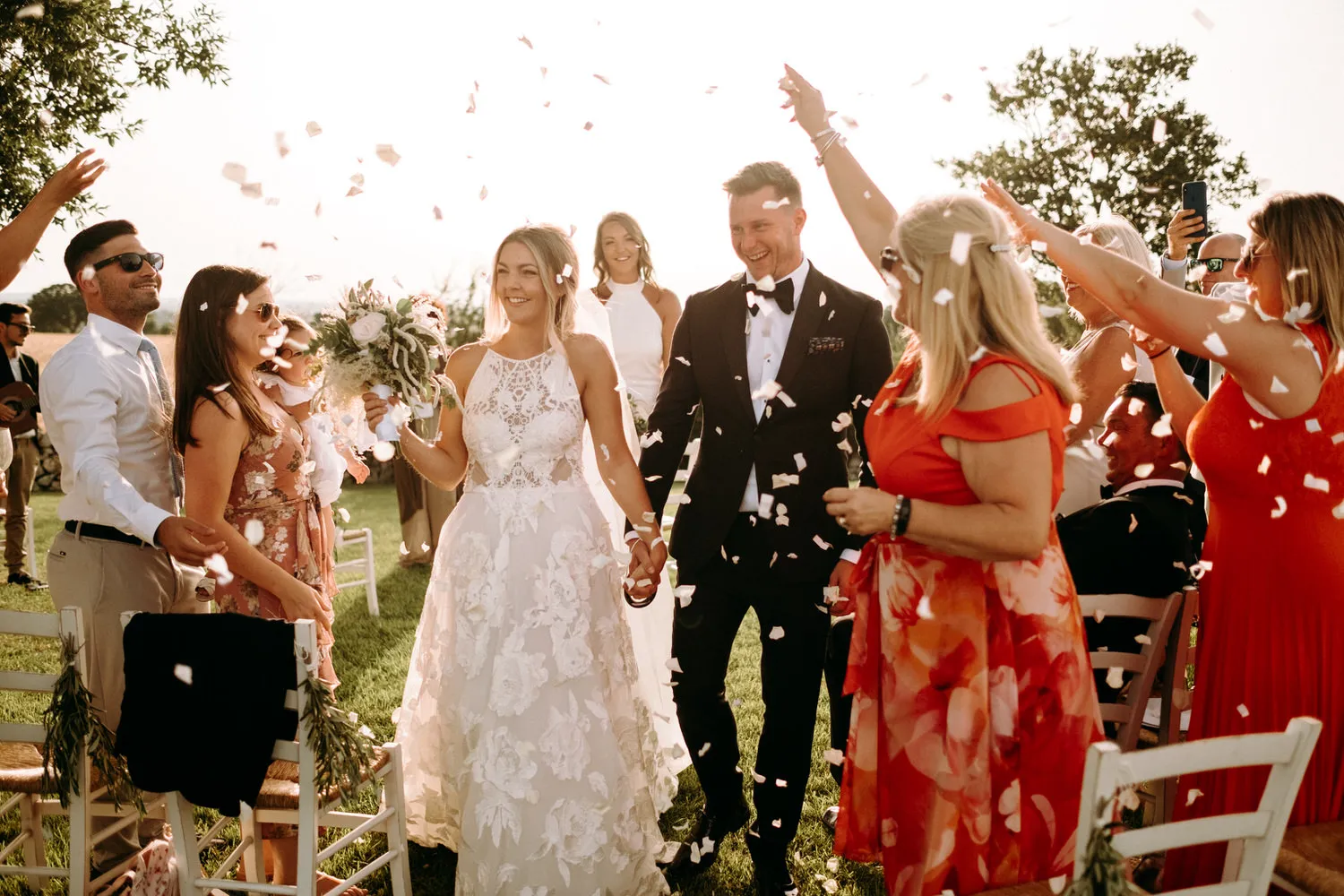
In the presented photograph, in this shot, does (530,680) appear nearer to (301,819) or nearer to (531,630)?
(531,630)

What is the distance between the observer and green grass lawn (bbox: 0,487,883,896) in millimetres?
3590

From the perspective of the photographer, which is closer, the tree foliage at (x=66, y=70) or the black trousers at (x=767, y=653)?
the black trousers at (x=767, y=653)

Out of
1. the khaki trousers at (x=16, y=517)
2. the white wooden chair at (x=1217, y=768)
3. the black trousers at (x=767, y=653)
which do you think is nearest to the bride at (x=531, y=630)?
the black trousers at (x=767, y=653)

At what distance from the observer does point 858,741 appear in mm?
2410

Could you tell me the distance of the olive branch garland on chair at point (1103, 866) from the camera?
5.45ft

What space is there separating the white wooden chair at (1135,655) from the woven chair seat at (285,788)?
2.28 metres

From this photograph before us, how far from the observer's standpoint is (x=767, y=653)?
348 cm

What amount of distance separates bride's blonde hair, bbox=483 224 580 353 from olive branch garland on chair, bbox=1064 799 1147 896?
8.00 feet

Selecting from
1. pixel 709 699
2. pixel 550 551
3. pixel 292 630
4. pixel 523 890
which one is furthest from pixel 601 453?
pixel 523 890

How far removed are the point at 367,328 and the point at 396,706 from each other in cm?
305

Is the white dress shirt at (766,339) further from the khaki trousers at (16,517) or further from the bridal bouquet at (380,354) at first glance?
the khaki trousers at (16,517)

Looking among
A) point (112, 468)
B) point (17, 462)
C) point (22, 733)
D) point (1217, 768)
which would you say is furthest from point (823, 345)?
point (17, 462)

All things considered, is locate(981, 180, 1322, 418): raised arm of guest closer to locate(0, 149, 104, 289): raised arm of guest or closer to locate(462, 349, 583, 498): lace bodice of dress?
locate(462, 349, 583, 498): lace bodice of dress

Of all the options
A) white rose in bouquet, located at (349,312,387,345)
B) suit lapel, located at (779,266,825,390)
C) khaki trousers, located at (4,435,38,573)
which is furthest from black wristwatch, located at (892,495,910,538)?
khaki trousers, located at (4,435,38,573)
